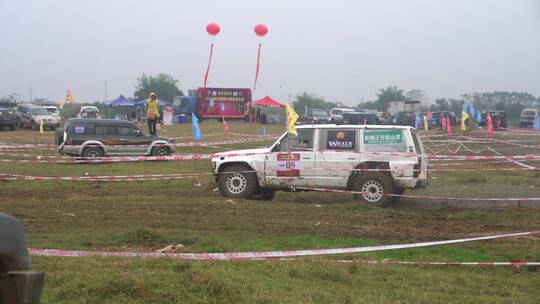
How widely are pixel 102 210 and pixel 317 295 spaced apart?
6.21 meters

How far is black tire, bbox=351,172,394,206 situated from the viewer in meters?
11.6

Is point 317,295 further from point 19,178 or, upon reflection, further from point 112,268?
point 19,178

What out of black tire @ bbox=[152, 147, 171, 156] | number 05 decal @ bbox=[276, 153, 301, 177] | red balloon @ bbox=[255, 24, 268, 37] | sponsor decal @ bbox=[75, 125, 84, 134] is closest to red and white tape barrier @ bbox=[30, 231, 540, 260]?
number 05 decal @ bbox=[276, 153, 301, 177]

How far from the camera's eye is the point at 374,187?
11688 mm

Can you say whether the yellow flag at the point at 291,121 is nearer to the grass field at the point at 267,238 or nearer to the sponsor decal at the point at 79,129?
the grass field at the point at 267,238

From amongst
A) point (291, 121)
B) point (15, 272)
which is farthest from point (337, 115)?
point (15, 272)

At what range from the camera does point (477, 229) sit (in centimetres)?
934

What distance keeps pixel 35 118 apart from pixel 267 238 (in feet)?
107

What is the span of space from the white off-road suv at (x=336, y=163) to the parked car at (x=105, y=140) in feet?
28.6

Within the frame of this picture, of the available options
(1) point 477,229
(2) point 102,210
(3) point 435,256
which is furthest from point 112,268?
(1) point 477,229

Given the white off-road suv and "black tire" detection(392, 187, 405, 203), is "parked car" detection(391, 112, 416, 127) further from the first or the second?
the white off-road suv

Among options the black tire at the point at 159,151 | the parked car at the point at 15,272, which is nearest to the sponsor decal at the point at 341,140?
the parked car at the point at 15,272

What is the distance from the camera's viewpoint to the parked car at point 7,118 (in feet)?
115

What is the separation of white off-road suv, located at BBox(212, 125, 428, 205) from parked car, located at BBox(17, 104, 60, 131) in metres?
28.3
